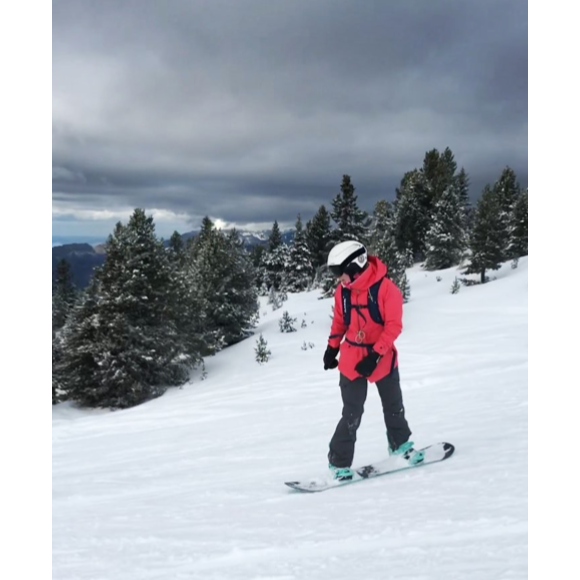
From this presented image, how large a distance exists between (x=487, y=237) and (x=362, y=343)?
25302 millimetres

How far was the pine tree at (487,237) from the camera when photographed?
88.5 ft

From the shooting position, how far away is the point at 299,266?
41.5 m

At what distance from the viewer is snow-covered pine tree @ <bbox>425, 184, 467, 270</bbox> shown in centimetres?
3597

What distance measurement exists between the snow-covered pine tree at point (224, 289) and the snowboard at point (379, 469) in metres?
17.5

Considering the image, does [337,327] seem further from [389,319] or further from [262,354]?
[262,354]

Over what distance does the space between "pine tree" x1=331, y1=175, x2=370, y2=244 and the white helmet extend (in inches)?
1097

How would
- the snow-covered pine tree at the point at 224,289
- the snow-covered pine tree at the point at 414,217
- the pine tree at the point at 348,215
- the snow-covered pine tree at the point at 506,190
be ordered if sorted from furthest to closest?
the snow-covered pine tree at the point at 414,217 → the snow-covered pine tree at the point at 506,190 → the pine tree at the point at 348,215 → the snow-covered pine tree at the point at 224,289

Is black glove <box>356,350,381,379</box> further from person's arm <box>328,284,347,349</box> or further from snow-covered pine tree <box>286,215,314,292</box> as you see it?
snow-covered pine tree <box>286,215,314,292</box>

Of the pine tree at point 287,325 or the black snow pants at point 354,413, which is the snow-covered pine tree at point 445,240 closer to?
the pine tree at point 287,325

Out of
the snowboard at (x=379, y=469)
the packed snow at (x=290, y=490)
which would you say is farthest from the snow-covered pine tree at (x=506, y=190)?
the snowboard at (x=379, y=469)

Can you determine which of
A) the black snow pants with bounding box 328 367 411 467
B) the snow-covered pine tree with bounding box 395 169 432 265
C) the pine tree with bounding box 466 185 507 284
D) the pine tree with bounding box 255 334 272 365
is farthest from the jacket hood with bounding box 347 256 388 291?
the snow-covered pine tree with bounding box 395 169 432 265
